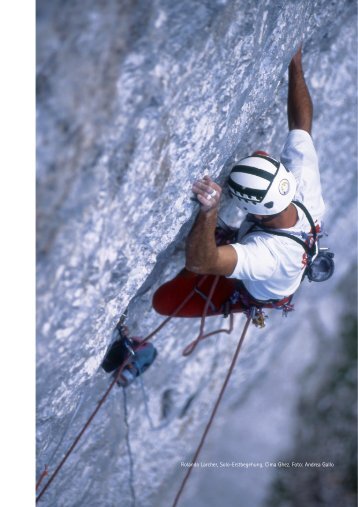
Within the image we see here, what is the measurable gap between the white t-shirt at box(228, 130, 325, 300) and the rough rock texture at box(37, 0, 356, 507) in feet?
1.24

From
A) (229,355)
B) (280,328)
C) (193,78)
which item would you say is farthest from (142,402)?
(193,78)

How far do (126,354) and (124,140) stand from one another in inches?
73.9

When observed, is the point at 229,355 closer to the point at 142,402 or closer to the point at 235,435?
the point at 142,402

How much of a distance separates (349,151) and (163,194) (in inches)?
144

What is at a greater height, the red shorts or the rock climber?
the rock climber

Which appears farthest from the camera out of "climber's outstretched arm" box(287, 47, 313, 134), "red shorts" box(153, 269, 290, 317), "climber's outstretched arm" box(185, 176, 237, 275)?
"red shorts" box(153, 269, 290, 317)

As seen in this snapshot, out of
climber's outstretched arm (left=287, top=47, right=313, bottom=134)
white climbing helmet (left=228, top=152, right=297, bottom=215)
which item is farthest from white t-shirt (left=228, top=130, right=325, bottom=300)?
white climbing helmet (left=228, top=152, right=297, bottom=215)

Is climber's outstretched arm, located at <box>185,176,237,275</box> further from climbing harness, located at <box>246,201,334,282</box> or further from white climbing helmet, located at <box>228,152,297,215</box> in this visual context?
climbing harness, located at <box>246,201,334,282</box>

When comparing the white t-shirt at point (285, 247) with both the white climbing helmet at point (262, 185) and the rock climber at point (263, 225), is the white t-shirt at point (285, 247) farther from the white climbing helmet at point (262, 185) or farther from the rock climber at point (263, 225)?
the white climbing helmet at point (262, 185)

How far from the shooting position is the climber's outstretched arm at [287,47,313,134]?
9.91 ft
